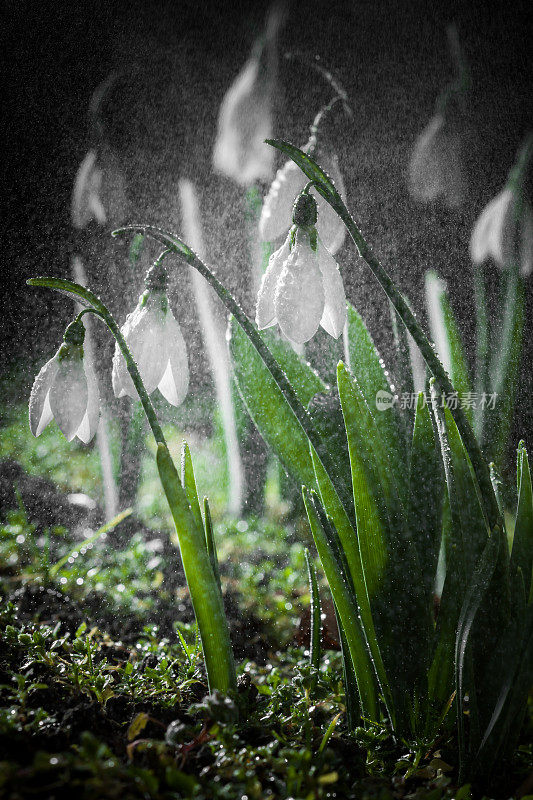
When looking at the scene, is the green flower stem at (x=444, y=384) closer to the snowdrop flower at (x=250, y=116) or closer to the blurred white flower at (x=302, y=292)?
the blurred white flower at (x=302, y=292)

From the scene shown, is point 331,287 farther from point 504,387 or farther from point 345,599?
point 504,387

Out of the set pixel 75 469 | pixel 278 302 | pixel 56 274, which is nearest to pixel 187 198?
pixel 56 274

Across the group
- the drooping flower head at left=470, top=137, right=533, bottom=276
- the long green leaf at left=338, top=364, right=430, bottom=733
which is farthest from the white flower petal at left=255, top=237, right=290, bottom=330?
the drooping flower head at left=470, top=137, right=533, bottom=276

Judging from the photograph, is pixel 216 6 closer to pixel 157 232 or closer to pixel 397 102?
pixel 397 102

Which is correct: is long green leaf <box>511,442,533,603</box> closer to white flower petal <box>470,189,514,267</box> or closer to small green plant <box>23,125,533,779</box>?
small green plant <box>23,125,533,779</box>

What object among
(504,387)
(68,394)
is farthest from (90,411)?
(504,387)

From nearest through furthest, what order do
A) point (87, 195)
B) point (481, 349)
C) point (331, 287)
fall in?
1. point (331, 287)
2. point (481, 349)
3. point (87, 195)

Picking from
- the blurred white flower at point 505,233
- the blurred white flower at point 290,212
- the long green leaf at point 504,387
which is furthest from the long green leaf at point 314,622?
the blurred white flower at point 505,233
